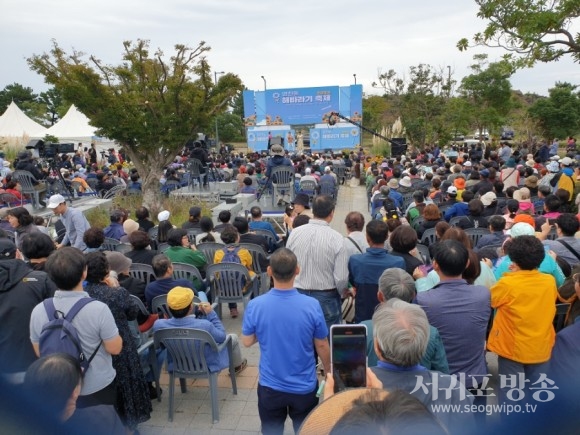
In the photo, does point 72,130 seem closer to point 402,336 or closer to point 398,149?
point 398,149

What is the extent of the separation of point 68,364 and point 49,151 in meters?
12.0

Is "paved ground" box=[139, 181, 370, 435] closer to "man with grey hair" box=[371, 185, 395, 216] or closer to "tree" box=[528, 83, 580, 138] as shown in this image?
"man with grey hair" box=[371, 185, 395, 216]

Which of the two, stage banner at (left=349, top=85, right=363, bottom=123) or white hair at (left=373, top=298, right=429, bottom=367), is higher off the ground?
stage banner at (left=349, top=85, right=363, bottom=123)

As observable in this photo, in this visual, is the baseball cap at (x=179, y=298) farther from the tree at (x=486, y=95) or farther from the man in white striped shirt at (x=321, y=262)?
the tree at (x=486, y=95)

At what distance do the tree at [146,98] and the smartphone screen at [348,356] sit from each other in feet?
32.5

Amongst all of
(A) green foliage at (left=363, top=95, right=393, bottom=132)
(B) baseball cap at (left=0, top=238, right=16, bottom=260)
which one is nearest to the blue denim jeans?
(B) baseball cap at (left=0, top=238, right=16, bottom=260)

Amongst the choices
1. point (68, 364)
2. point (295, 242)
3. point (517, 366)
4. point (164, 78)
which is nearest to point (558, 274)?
point (517, 366)

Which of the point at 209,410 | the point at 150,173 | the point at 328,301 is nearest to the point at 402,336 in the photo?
the point at 328,301

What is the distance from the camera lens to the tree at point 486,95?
2427 cm

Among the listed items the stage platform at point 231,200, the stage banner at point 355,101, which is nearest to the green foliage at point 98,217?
the stage platform at point 231,200

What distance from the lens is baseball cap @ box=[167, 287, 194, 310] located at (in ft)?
11.1

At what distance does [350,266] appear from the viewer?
12.2 feet

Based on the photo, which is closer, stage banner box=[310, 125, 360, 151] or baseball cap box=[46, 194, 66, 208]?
baseball cap box=[46, 194, 66, 208]

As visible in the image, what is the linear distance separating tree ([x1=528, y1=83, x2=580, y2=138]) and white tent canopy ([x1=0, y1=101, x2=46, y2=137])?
94.2ft
